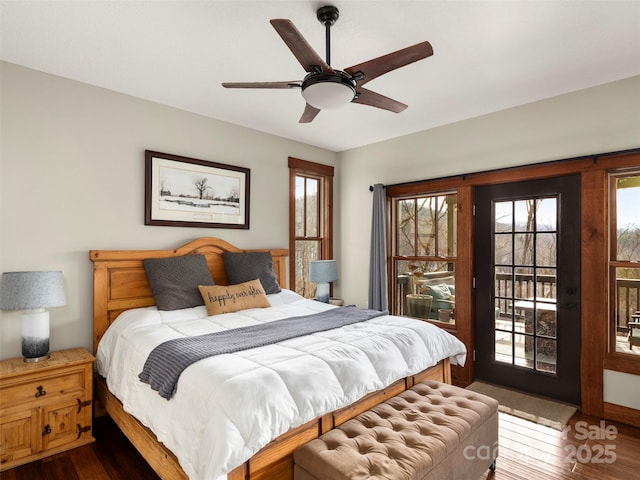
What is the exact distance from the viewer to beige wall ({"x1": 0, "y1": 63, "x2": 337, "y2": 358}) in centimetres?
263

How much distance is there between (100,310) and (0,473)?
1.13 metres

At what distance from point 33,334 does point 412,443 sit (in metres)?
2.52

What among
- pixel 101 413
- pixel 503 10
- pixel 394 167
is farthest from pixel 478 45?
pixel 101 413

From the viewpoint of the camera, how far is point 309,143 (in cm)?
462

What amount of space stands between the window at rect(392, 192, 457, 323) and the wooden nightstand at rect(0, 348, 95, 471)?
3.28 metres

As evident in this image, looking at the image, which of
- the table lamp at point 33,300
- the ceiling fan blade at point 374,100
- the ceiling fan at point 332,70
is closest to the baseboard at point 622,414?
the ceiling fan blade at point 374,100

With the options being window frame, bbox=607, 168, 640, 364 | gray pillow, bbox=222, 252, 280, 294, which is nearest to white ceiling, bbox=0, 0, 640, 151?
window frame, bbox=607, 168, 640, 364

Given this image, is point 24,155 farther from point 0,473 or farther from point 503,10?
point 503,10

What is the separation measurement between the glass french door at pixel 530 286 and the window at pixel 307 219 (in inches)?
76.7

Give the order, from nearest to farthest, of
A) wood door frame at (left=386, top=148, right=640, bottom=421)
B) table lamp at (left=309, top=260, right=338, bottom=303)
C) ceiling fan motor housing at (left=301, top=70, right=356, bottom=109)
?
ceiling fan motor housing at (left=301, top=70, right=356, bottom=109), wood door frame at (left=386, top=148, right=640, bottom=421), table lamp at (left=309, top=260, right=338, bottom=303)

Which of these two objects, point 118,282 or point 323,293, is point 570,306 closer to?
point 323,293

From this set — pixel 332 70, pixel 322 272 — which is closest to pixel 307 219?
pixel 322 272

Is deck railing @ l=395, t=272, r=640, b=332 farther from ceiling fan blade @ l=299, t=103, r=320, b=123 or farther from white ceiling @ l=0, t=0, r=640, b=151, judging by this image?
ceiling fan blade @ l=299, t=103, r=320, b=123

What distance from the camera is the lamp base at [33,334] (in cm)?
245
